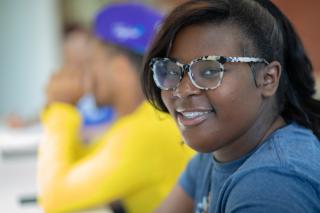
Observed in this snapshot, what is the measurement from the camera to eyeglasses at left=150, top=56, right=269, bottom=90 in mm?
860

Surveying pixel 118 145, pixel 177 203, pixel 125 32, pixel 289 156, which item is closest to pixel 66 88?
pixel 125 32

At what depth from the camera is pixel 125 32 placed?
5.13ft

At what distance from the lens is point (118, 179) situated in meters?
1.38

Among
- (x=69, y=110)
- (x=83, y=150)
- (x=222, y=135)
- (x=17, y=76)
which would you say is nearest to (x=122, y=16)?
(x=69, y=110)

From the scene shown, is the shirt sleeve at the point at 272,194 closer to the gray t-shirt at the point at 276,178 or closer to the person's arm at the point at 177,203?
the gray t-shirt at the point at 276,178

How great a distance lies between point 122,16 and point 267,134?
0.81 metres

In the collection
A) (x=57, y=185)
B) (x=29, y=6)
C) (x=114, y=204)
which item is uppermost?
Answer: (x=29, y=6)

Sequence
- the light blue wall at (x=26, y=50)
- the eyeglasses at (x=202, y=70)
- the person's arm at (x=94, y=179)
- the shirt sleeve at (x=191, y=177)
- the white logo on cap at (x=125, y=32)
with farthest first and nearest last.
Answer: the light blue wall at (x=26, y=50)
the white logo on cap at (x=125, y=32)
the person's arm at (x=94, y=179)
the shirt sleeve at (x=191, y=177)
the eyeglasses at (x=202, y=70)

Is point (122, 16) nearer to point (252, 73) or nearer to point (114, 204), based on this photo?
point (114, 204)

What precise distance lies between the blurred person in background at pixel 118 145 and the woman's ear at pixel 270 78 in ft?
1.14

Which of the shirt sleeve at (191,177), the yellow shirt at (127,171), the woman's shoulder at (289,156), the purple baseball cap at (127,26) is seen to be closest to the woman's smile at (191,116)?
the woman's shoulder at (289,156)

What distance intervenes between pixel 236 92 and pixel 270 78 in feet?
0.30

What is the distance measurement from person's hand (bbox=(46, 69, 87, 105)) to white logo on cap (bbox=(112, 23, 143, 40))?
27cm

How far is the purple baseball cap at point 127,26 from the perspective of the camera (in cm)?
157
